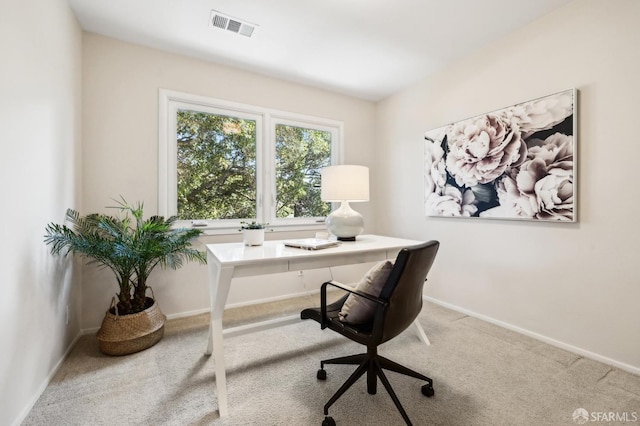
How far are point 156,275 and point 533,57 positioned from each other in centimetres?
375

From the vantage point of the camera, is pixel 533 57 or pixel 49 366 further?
pixel 533 57

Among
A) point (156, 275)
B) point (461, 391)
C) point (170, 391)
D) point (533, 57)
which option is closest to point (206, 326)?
point (156, 275)

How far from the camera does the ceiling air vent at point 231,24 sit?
7.22 ft

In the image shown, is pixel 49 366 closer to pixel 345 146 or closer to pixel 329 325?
pixel 329 325

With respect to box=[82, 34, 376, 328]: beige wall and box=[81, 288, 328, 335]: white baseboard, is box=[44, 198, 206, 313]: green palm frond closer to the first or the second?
box=[82, 34, 376, 328]: beige wall

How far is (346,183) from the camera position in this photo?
7.11ft

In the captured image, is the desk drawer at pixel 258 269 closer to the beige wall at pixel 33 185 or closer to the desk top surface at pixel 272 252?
the desk top surface at pixel 272 252

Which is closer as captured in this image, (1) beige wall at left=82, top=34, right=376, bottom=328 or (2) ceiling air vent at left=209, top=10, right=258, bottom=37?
(2) ceiling air vent at left=209, top=10, right=258, bottom=37

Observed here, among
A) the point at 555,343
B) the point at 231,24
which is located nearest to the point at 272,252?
the point at 231,24

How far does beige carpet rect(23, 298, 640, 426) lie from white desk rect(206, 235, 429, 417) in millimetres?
242

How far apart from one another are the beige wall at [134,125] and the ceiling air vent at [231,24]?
0.64 m

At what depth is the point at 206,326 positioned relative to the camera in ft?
8.42

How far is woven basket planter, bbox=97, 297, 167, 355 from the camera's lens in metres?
2.01

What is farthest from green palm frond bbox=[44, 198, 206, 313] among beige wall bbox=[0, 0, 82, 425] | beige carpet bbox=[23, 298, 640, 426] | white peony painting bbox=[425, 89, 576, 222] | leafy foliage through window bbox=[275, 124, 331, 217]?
white peony painting bbox=[425, 89, 576, 222]
